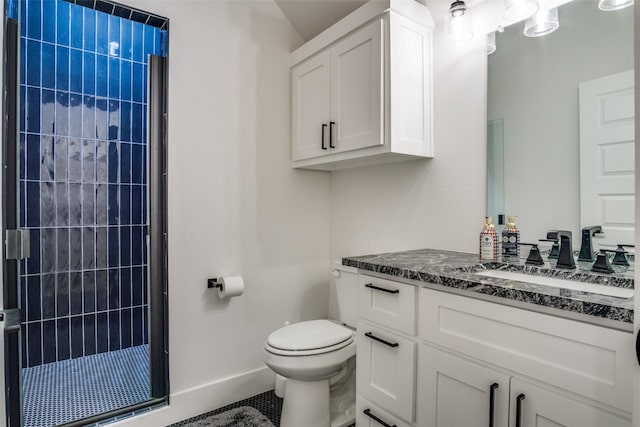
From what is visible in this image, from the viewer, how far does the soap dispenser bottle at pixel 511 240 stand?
149 centimetres

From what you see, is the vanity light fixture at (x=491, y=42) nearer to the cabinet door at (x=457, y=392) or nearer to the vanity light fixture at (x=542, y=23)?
the vanity light fixture at (x=542, y=23)

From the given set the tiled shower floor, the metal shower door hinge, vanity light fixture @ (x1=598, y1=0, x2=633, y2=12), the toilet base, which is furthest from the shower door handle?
vanity light fixture @ (x1=598, y1=0, x2=633, y2=12)

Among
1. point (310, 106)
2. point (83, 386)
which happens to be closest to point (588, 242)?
point (310, 106)

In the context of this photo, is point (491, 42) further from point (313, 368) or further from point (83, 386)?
point (83, 386)

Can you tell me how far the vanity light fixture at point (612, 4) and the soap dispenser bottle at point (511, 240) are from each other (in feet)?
2.70

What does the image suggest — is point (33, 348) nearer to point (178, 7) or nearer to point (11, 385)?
point (11, 385)

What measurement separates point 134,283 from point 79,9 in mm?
1871

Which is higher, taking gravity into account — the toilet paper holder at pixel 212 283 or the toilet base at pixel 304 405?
the toilet paper holder at pixel 212 283

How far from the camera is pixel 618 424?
817 mm

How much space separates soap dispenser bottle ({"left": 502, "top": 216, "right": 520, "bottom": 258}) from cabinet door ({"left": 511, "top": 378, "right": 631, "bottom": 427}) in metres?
0.65

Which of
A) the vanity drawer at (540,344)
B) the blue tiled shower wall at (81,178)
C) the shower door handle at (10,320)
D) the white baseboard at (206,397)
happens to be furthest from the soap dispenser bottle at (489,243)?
the blue tiled shower wall at (81,178)

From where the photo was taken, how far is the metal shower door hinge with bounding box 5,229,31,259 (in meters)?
1.30

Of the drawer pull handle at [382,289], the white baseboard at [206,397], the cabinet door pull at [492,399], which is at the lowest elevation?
the white baseboard at [206,397]

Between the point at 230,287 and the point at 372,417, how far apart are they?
96 centimetres
